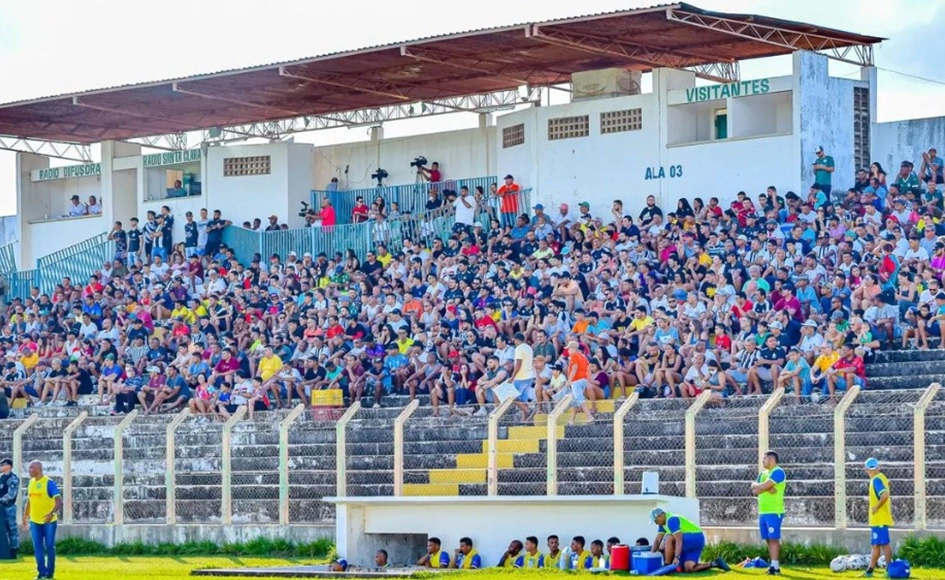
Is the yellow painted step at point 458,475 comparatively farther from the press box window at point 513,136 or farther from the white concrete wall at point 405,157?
the white concrete wall at point 405,157

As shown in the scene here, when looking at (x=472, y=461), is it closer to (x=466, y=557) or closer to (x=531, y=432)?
(x=531, y=432)

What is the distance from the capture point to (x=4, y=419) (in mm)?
35750

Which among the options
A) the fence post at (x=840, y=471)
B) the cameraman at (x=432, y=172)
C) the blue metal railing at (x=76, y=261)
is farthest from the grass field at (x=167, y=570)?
the blue metal railing at (x=76, y=261)

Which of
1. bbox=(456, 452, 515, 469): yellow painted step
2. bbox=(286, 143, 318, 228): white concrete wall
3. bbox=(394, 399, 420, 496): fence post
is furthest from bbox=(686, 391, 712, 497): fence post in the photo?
bbox=(286, 143, 318, 228): white concrete wall

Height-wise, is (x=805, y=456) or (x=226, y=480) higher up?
(x=805, y=456)

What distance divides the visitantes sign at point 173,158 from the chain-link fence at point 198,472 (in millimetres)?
13853

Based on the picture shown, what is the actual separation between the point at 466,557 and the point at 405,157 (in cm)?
1972

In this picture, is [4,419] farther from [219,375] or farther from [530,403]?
[530,403]

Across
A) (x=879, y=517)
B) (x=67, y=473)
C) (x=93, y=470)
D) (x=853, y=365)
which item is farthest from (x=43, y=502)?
(x=853, y=365)

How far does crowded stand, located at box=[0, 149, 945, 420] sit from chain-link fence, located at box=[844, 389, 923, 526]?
2.27 ft

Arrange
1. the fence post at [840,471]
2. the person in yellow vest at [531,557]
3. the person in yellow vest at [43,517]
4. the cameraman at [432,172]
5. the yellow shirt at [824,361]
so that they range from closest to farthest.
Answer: the person in yellow vest at [43,517] → the person in yellow vest at [531,557] → the fence post at [840,471] → the yellow shirt at [824,361] → the cameraman at [432,172]

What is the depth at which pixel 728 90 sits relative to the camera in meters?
37.4

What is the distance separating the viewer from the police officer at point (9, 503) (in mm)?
30047

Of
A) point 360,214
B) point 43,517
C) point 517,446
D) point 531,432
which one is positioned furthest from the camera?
point 360,214
